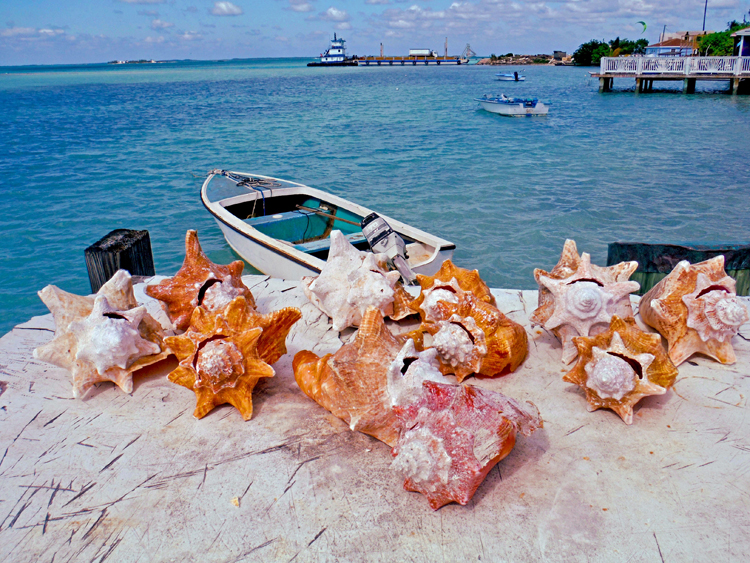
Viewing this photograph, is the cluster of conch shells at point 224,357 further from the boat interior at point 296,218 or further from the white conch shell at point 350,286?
the boat interior at point 296,218

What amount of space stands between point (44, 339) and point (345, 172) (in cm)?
1336

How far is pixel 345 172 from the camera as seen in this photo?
16.1 m

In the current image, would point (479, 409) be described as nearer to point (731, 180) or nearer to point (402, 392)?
point (402, 392)

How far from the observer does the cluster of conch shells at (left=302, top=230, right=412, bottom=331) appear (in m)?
3.20

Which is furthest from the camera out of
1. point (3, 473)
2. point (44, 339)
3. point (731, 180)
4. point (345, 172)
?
point (345, 172)

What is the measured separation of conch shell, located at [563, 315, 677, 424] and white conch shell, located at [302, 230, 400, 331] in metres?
1.21

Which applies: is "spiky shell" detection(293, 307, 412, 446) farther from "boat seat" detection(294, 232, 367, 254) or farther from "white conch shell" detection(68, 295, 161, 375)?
"boat seat" detection(294, 232, 367, 254)

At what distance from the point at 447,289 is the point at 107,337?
1.88 metres

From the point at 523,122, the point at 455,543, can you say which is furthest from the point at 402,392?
the point at 523,122

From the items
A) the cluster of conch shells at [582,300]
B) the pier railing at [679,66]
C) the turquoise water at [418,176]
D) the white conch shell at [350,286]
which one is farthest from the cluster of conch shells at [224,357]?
the pier railing at [679,66]

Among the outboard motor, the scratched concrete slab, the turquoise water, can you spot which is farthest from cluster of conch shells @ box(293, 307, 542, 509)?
the turquoise water

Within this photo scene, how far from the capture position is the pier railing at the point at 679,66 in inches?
1222

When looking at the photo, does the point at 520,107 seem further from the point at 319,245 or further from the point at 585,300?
the point at 585,300

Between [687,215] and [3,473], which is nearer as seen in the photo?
[3,473]
